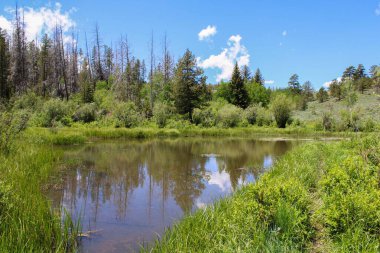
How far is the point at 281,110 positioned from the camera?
4503cm

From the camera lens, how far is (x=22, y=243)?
427 centimetres

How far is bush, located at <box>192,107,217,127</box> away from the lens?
A: 4178 cm

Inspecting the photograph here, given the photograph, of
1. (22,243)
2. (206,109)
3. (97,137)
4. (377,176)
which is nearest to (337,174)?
(377,176)

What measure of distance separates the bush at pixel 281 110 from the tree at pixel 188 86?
11247 mm

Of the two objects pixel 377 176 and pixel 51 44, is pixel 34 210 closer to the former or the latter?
pixel 377 176

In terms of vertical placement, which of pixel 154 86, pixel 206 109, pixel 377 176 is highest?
pixel 154 86

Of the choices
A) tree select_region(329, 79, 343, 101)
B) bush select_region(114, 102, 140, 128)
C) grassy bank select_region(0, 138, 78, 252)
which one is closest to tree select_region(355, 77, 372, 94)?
tree select_region(329, 79, 343, 101)

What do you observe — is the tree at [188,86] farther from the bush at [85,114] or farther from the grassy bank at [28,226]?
the grassy bank at [28,226]

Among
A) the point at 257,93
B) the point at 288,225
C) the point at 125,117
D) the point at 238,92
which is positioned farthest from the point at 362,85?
the point at 288,225

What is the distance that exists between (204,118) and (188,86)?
485 cm

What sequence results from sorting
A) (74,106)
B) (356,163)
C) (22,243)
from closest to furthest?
(22,243) → (356,163) → (74,106)

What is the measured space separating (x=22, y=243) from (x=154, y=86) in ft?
182

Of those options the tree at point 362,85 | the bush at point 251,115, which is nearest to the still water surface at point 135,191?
the bush at point 251,115

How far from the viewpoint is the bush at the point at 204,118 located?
41781 millimetres
